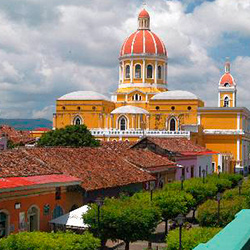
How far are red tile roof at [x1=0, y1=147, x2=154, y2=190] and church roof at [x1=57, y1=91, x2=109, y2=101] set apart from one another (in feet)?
107

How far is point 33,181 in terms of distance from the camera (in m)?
16.1

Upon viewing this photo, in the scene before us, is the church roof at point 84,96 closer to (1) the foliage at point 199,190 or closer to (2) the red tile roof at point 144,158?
(2) the red tile roof at point 144,158

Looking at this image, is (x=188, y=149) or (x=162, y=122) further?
(x=162, y=122)

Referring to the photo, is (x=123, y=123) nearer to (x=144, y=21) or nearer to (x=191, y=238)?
(x=144, y=21)

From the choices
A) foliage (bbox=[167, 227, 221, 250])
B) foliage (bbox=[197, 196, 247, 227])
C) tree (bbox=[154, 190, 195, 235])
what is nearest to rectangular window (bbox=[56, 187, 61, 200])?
tree (bbox=[154, 190, 195, 235])

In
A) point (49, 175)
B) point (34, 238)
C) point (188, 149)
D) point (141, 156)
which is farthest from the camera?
point (188, 149)

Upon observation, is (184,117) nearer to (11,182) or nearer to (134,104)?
(134,104)

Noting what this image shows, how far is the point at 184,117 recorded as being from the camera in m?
56.0

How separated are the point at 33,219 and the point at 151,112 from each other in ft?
134

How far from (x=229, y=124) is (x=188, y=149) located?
15.7 meters

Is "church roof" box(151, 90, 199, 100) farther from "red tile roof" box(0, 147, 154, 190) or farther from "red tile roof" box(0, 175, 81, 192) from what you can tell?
"red tile roof" box(0, 175, 81, 192)

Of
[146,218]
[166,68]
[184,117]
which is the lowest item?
A: [146,218]

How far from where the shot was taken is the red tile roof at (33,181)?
14.7m

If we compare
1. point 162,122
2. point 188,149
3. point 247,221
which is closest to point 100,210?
point 247,221
